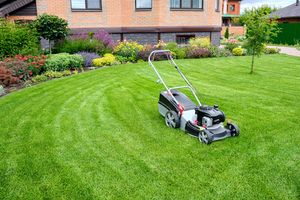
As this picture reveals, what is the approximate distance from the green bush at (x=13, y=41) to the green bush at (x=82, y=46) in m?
1.99

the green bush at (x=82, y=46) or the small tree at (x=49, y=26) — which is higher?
the small tree at (x=49, y=26)

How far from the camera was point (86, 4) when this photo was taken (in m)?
17.3

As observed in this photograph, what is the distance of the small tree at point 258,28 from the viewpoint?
1112 cm

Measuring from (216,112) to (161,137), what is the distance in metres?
1.07

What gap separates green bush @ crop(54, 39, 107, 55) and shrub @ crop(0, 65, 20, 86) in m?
4.87

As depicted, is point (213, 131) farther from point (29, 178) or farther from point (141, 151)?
point (29, 178)

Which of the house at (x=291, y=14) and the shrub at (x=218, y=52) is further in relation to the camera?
the house at (x=291, y=14)

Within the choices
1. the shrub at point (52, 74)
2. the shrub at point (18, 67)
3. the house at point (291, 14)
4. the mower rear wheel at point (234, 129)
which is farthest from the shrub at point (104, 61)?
the house at point (291, 14)

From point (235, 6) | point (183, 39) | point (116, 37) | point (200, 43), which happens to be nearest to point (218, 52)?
point (200, 43)

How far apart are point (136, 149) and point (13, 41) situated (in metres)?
8.69

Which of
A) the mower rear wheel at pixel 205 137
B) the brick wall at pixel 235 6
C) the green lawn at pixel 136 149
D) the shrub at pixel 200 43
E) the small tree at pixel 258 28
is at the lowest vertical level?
the green lawn at pixel 136 149

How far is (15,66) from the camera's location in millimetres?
9844

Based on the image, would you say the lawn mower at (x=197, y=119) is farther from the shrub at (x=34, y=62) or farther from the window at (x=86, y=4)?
the window at (x=86, y=4)

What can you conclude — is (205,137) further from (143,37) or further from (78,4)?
(78,4)
